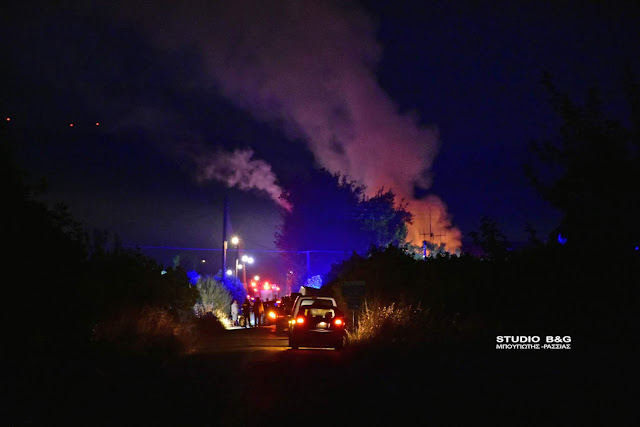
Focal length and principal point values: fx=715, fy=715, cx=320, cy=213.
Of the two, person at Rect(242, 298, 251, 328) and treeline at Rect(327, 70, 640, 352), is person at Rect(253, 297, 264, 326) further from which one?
treeline at Rect(327, 70, 640, 352)

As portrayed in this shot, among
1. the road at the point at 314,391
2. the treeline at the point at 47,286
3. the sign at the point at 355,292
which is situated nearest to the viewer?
the road at the point at 314,391

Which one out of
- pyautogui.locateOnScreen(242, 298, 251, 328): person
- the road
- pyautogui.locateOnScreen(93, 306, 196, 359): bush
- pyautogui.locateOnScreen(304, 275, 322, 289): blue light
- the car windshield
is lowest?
the road

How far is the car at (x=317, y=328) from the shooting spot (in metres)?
24.2

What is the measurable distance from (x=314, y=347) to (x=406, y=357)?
5746mm

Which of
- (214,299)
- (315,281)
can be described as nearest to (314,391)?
(214,299)

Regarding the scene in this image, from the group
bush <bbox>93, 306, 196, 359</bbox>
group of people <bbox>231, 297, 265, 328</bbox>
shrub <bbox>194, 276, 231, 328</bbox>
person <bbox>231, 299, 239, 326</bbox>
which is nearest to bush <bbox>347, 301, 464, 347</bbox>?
bush <bbox>93, 306, 196, 359</bbox>

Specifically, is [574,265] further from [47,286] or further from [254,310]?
[254,310]

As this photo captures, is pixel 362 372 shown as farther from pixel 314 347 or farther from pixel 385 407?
pixel 314 347

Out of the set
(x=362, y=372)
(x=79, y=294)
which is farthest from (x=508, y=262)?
(x=79, y=294)

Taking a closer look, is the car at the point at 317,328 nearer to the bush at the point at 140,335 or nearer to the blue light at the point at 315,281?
the bush at the point at 140,335

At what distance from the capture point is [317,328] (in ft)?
80.1

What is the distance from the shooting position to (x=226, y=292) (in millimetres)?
53156

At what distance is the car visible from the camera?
79.5 ft

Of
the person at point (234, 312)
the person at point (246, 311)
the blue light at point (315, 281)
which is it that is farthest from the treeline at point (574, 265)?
the blue light at point (315, 281)
